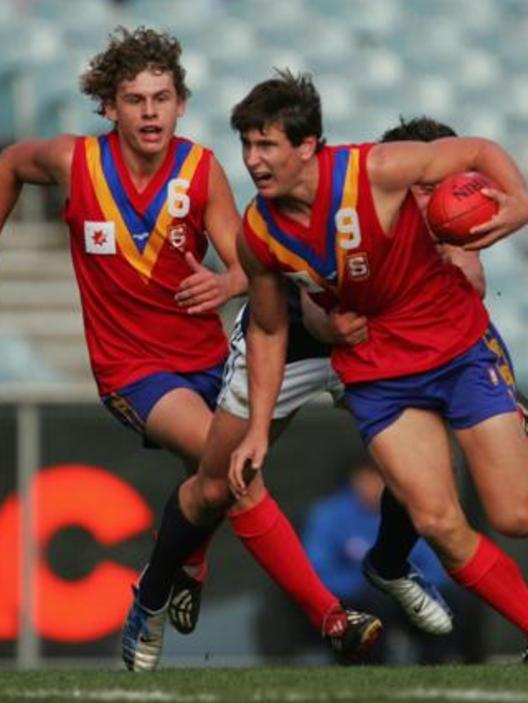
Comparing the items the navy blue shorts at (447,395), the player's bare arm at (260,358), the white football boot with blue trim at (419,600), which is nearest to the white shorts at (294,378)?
the player's bare arm at (260,358)

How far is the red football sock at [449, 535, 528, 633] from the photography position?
281 inches

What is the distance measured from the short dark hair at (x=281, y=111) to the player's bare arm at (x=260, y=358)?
434 mm

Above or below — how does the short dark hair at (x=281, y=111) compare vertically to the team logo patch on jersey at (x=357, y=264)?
above

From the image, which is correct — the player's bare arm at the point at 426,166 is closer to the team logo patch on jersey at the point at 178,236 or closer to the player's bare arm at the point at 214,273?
the player's bare arm at the point at 214,273

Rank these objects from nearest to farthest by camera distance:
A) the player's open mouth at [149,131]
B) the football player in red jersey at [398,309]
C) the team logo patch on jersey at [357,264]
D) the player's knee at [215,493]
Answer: the football player in red jersey at [398,309]
the team logo patch on jersey at [357,264]
the player's knee at [215,493]
the player's open mouth at [149,131]

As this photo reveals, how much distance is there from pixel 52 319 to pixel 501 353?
5.44 metres

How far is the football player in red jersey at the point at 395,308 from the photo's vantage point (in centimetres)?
686

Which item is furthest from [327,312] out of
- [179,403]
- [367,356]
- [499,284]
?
[499,284]

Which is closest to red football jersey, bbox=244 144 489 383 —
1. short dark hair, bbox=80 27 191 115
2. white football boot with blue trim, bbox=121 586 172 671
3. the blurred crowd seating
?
short dark hair, bbox=80 27 191 115

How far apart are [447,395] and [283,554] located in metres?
0.99

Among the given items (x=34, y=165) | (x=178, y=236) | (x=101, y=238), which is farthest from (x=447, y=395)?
(x=34, y=165)

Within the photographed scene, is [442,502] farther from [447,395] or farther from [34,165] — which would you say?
[34,165]

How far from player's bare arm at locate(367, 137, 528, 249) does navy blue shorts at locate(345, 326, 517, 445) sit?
521 millimetres

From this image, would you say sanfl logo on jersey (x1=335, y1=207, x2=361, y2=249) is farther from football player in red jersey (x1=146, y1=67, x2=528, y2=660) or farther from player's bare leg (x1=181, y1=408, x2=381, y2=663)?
player's bare leg (x1=181, y1=408, x2=381, y2=663)
